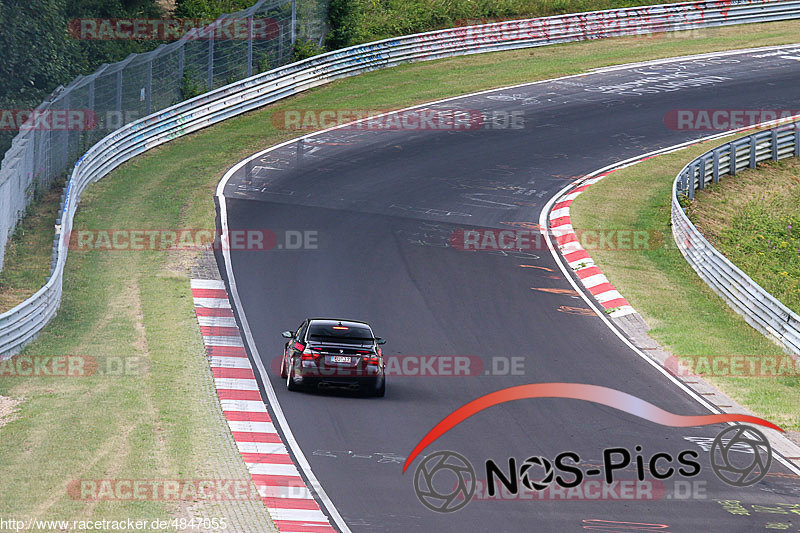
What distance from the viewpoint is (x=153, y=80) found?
37.2 metres

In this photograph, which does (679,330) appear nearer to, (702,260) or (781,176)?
(702,260)

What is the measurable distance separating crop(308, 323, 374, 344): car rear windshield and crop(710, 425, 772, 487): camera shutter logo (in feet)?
20.4

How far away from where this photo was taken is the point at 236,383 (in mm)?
19547

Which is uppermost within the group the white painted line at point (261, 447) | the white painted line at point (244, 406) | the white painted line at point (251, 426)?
the white painted line at point (244, 406)

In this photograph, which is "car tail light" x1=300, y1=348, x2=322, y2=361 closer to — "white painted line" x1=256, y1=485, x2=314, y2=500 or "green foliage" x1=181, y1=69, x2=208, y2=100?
"white painted line" x1=256, y1=485, x2=314, y2=500

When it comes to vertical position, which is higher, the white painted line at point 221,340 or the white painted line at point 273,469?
the white painted line at point 221,340

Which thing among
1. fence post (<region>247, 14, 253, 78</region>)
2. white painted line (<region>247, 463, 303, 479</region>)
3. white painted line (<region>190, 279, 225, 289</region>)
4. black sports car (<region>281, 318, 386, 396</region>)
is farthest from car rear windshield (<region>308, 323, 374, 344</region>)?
fence post (<region>247, 14, 253, 78</region>)

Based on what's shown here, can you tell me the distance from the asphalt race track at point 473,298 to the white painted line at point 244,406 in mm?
614

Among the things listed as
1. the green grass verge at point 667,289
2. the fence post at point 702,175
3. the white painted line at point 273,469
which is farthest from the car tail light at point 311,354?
the fence post at point 702,175

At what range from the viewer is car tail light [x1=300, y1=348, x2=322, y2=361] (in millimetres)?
18484

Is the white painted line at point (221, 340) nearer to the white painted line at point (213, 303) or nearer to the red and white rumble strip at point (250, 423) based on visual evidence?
the red and white rumble strip at point (250, 423)

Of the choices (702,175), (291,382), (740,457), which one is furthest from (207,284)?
(702,175)

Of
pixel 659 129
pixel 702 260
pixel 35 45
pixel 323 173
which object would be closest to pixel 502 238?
pixel 702 260

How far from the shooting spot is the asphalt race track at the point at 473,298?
15195mm
